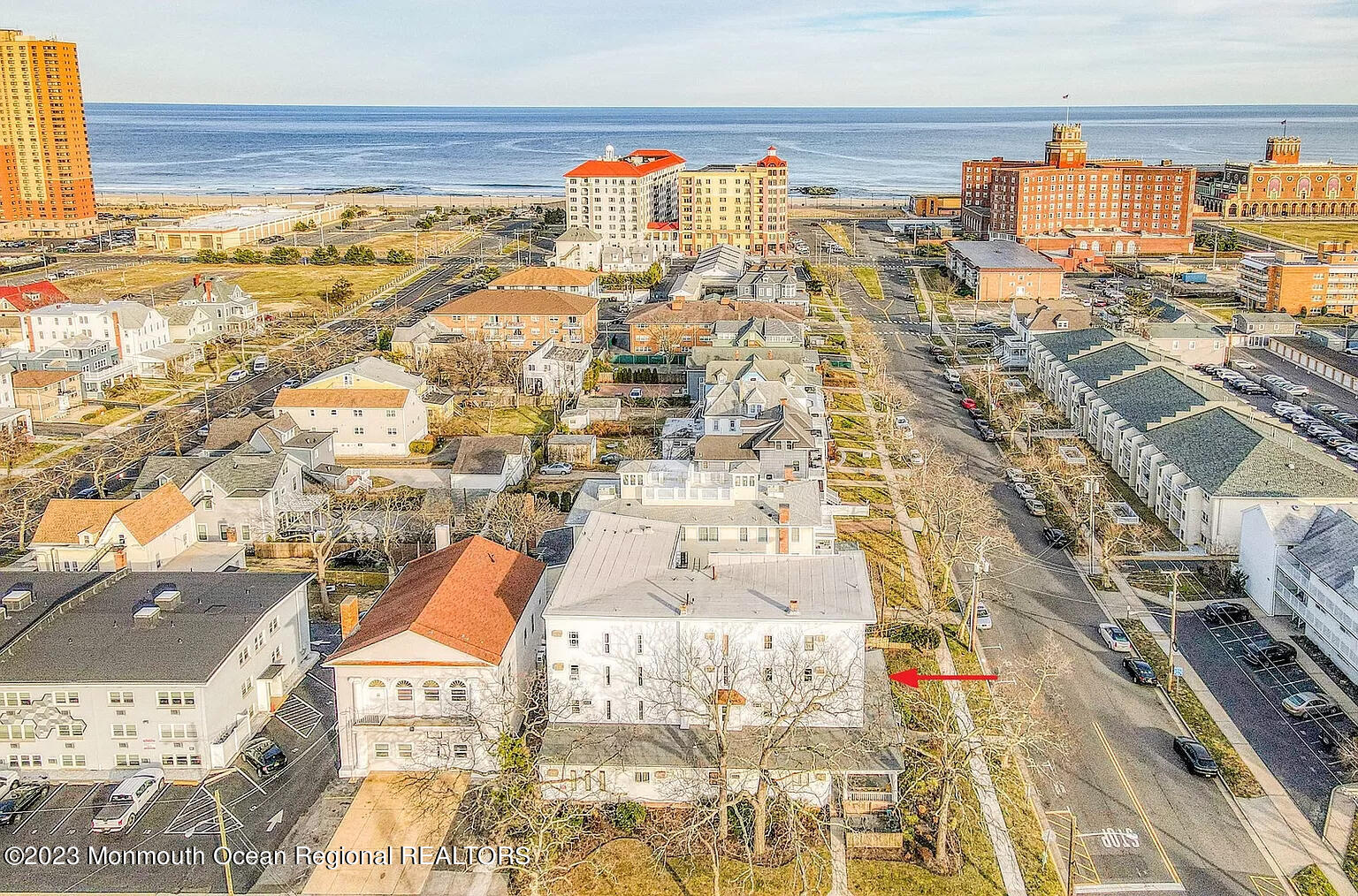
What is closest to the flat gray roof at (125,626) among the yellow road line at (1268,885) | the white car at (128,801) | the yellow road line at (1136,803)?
the white car at (128,801)

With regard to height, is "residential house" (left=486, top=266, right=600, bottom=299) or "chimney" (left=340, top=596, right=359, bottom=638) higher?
"residential house" (left=486, top=266, right=600, bottom=299)

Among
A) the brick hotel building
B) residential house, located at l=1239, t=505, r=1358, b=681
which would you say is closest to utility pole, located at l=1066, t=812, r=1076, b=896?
residential house, located at l=1239, t=505, r=1358, b=681

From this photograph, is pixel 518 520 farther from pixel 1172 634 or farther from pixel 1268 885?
pixel 1268 885

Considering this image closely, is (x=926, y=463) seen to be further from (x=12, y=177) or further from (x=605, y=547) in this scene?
(x=12, y=177)

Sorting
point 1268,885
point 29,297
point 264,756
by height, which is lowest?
point 1268,885

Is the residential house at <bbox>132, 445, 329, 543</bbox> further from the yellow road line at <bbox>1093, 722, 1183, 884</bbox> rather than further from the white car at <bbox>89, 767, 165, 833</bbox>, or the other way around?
the yellow road line at <bbox>1093, 722, 1183, 884</bbox>

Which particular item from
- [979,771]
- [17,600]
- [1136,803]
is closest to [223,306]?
[17,600]
